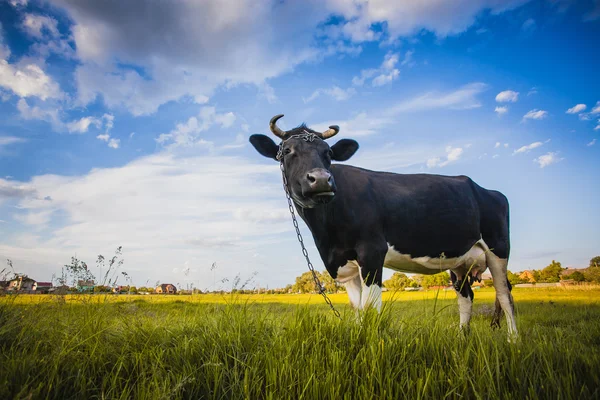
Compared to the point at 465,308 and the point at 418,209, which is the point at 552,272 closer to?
the point at 465,308

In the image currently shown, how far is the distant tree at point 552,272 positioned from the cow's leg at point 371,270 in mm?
78428

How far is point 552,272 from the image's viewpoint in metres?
66.9

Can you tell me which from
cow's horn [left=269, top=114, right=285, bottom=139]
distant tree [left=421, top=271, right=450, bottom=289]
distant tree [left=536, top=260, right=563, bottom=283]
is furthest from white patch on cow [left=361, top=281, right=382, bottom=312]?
distant tree [left=536, top=260, right=563, bottom=283]

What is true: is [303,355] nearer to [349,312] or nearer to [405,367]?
[405,367]

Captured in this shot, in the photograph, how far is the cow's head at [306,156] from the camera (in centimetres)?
437

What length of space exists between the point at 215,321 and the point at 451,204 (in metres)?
4.94

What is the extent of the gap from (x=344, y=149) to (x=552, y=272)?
78898 mm

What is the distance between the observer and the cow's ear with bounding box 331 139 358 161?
5.96 m

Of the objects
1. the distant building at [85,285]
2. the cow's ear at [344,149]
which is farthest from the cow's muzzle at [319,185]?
the distant building at [85,285]

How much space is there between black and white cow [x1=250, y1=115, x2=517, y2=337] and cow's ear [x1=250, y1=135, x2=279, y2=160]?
16 mm

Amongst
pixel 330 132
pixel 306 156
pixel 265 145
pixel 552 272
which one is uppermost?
pixel 330 132

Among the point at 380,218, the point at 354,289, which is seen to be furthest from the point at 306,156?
the point at 354,289

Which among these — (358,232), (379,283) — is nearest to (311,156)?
(358,232)

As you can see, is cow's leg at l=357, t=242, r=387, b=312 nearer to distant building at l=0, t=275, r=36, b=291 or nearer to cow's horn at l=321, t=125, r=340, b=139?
cow's horn at l=321, t=125, r=340, b=139
